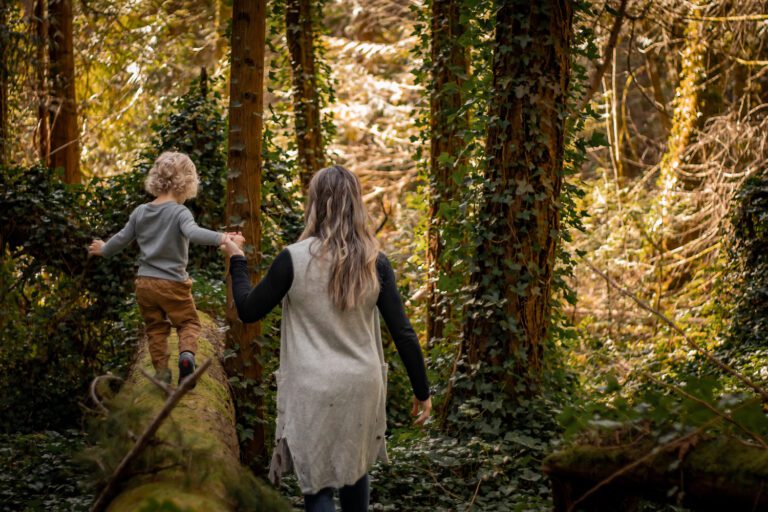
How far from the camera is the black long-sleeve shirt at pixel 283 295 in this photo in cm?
371

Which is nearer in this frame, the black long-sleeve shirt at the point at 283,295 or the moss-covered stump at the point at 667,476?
the moss-covered stump at the point at 667,476

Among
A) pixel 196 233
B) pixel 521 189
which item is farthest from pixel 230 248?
pixel 521 189

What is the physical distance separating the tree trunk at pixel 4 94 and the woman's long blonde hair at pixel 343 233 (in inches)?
359

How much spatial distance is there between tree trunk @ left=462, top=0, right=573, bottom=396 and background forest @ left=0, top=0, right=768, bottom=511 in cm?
2

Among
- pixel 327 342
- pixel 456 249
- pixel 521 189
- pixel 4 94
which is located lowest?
pixel 327 342

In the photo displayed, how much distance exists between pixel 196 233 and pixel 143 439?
2.66 meters

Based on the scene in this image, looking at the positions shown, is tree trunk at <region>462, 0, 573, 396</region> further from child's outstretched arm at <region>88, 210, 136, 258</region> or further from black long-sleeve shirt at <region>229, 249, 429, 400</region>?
child's outstretched arm at <region>88, 210, 136, 258</region>

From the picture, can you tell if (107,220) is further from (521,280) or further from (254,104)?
(521,280)

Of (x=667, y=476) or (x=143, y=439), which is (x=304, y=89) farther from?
(x=667, y=476)

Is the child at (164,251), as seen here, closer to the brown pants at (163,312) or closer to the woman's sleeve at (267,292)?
the brown pants at (163,312)

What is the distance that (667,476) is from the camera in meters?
2.91

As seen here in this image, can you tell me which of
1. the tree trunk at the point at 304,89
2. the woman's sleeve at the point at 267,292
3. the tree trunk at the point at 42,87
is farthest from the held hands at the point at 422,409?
the tree trunk at the point at 42,87

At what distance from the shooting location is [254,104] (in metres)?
5.96

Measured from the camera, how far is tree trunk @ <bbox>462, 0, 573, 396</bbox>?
6551mm
